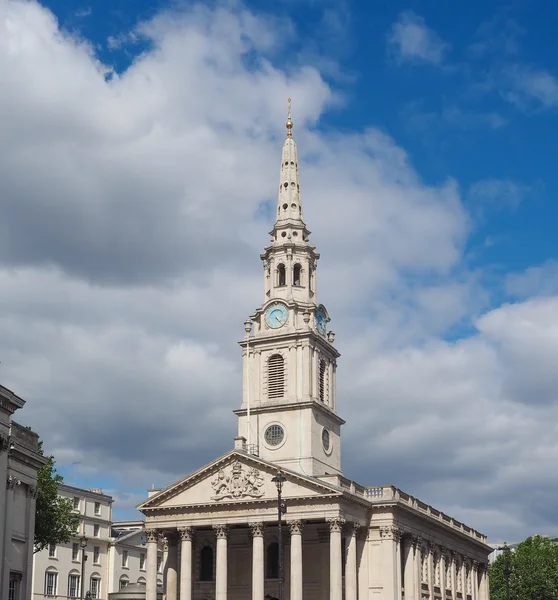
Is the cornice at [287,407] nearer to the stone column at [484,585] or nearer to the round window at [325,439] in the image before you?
the round window at [325,439]

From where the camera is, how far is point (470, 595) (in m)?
100

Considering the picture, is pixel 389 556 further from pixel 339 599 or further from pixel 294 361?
pixel 294 361

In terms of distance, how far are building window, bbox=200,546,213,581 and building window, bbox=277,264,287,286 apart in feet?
78.4

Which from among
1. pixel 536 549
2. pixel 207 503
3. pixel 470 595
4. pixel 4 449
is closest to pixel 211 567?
pixel 207 503

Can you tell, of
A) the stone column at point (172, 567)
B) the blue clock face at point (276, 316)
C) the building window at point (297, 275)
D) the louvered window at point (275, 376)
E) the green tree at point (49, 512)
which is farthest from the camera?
the building window at point (297, 275)

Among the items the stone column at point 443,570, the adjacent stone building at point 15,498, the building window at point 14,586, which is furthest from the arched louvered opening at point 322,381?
the building window at point 14,586

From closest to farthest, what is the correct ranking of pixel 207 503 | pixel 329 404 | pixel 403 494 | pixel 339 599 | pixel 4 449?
pixel 4 449, pixel 339 599, pixel 207 503, pixel 403 494, pixel 329 404

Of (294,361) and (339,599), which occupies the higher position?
(294,361)

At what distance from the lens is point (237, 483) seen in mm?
77438

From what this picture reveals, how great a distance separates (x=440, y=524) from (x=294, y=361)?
19582 mm

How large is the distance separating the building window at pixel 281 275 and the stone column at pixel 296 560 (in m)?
24.5

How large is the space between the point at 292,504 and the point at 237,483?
192 inches

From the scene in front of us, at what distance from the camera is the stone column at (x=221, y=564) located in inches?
2948

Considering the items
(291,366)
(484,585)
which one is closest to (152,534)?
(291,366)
